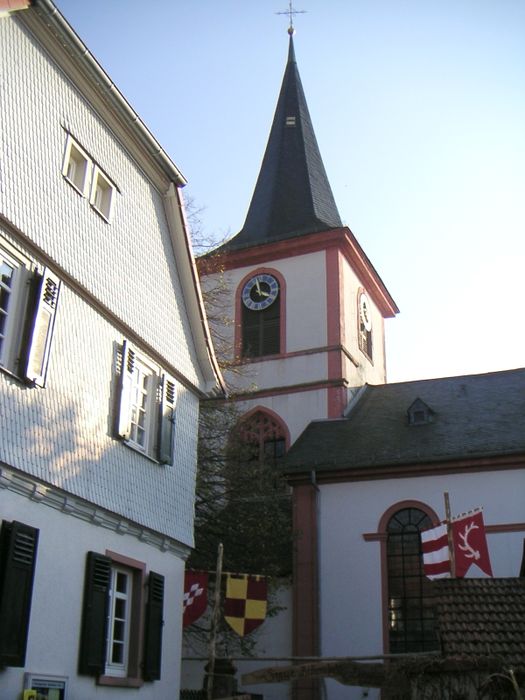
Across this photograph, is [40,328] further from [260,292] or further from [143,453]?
[260,292]

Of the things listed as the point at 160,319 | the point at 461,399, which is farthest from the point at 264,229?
the point at 160,319

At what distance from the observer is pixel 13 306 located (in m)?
10.6

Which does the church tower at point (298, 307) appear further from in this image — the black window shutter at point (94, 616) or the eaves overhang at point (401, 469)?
the black window shutter at point (94, 616)

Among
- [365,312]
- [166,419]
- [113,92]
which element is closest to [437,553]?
[166,419]

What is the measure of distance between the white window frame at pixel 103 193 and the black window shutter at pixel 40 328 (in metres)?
2.07

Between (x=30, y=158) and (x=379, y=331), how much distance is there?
2289cm

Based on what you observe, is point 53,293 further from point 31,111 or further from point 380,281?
point 380,281

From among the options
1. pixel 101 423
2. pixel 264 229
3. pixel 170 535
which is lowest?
pixel 170 535

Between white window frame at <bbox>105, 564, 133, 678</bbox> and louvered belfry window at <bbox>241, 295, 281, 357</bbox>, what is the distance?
1612 centimetres

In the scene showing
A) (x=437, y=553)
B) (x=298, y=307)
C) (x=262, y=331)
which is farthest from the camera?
(x=262, y=331)

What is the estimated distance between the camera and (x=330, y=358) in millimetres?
27375

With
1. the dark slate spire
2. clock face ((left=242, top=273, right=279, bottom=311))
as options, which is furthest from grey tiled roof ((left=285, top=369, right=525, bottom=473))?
the dark slate spire

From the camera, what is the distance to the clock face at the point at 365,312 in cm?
3096

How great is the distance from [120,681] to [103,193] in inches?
260
